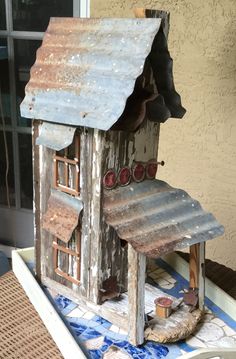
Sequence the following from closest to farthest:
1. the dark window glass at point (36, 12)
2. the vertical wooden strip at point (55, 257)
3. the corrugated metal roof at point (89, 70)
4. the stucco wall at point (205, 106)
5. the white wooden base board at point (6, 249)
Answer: the corrugated metal roof at point (89, 70)
the vertical wooden strip at point (55, 257)
the stucco wall at point (205, 106)
the dark window glass at point (36, 12)
the white wooden base board at point (6, 249)

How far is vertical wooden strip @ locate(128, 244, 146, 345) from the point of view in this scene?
0.84 meters

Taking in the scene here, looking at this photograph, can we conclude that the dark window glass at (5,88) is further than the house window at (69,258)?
Yes

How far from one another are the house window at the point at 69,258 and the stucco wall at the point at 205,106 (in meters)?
0.63

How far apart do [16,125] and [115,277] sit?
978 millimetres

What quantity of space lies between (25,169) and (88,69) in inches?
41.5

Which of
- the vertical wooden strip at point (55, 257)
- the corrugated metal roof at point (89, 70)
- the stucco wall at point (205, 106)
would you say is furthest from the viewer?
the stucco wall at point (205, 106)

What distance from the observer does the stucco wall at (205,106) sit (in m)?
1.37

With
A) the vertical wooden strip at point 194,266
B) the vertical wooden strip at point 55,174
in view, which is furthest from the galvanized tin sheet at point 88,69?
the vertical wooden strip at point 194,266

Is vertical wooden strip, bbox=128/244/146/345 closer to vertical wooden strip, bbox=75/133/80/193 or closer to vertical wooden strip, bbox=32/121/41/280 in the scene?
vertical wooden strip, bbox=75/133/80/193

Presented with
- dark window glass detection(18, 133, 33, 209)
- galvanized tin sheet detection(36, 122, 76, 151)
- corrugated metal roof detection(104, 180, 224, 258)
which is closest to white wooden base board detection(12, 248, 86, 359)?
corrugated metal roof detection(104, 180, 224, 258)

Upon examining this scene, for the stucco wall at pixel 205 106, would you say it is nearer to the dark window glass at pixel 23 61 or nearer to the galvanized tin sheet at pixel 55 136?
the dark window glass at pixel 23 61

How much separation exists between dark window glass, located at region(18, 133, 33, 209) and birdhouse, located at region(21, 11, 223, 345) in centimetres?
81

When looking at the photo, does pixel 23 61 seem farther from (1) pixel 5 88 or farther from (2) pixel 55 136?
(2) pixel 55 136

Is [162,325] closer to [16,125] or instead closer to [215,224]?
[215,224]
